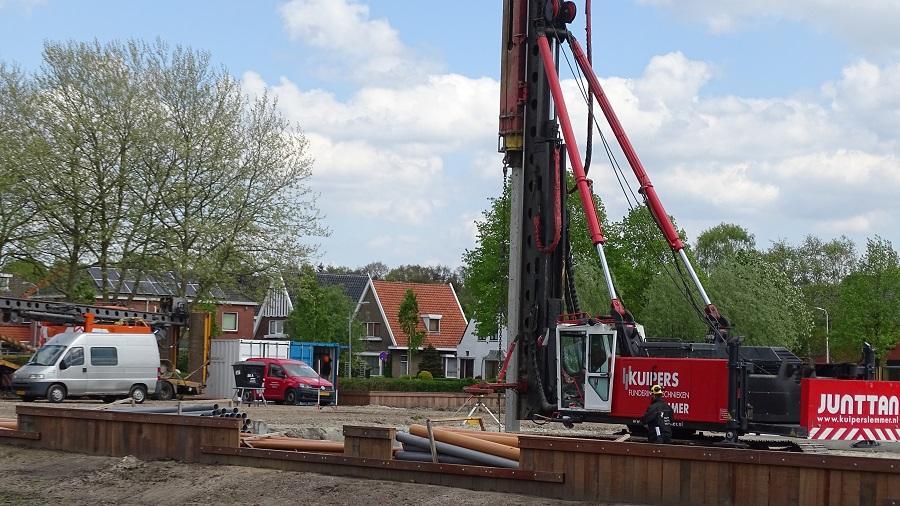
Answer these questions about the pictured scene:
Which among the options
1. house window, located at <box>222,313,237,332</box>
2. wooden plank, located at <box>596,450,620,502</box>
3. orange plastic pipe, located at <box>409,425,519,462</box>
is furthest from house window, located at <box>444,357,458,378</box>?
wooden plank, located at <box>596,450,620,502</box>

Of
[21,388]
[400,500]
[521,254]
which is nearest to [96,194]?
[21,388]

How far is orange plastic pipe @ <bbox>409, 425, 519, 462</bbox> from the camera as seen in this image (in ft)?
53.8

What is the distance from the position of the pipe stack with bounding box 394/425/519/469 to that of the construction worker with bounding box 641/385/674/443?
1.96 meters

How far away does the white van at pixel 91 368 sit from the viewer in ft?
119

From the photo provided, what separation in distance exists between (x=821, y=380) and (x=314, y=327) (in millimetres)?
58591

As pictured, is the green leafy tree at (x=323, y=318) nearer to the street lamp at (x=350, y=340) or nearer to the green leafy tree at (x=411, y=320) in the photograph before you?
the street lamp at (x=350, y=340)

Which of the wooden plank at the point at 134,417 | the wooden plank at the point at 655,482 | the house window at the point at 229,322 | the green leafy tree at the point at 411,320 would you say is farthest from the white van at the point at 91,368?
the house window at the point at 229,322

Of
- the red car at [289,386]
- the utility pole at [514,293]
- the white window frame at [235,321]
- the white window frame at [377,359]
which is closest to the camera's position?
the utility pole at [514,293]

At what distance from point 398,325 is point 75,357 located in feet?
160

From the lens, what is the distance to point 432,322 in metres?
87.0

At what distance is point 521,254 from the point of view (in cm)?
2258

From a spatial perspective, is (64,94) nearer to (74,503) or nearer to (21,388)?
(21,388)

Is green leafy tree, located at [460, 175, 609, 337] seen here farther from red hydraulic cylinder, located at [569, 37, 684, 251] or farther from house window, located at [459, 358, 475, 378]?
red hydraulic cylinder, located at [569, 37, 684, 251]

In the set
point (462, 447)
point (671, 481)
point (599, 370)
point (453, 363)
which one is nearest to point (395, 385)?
point (599, 370)
